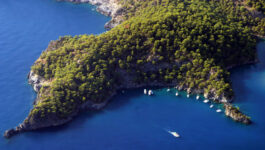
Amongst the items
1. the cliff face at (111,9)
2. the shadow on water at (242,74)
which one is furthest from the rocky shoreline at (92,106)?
the cliff face at (111,9)

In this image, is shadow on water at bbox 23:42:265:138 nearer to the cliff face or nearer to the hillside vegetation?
the hillside vegetation

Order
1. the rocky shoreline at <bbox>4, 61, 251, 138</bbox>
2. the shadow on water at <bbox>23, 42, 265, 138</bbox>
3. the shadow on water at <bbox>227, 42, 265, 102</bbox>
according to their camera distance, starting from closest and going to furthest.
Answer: the rocky shoreline at <bbox>4, 61, 251, 138</bbox>, the shadow on water at <bbox>23, 42, 265, 138</bbox>, the shadow on water at <bbox>227, 42, 265, 102</bbox>

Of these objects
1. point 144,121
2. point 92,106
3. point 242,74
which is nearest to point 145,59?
point 144,121

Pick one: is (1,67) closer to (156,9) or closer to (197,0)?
(156,9)

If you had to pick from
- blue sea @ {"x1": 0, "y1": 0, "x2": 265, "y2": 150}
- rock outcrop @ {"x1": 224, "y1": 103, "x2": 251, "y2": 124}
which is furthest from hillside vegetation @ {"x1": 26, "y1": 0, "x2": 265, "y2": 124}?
blue sea @ {"x1": 0, "y1": 0, "x2": 265, "y2": 150}

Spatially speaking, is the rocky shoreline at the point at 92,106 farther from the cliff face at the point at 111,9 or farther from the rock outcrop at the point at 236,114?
the cliff face at the point at 111,9

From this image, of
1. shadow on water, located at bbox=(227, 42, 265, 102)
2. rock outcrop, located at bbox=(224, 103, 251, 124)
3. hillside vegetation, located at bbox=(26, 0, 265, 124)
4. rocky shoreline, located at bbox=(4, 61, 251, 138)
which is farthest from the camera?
shadow on water, located at bbox=(227, 42, 265, 102)

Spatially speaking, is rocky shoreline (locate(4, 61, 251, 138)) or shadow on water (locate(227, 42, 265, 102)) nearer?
rocky shoreline (locate(4, 61, 251, 138))

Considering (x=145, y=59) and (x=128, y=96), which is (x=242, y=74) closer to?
(x=145, y=59)
